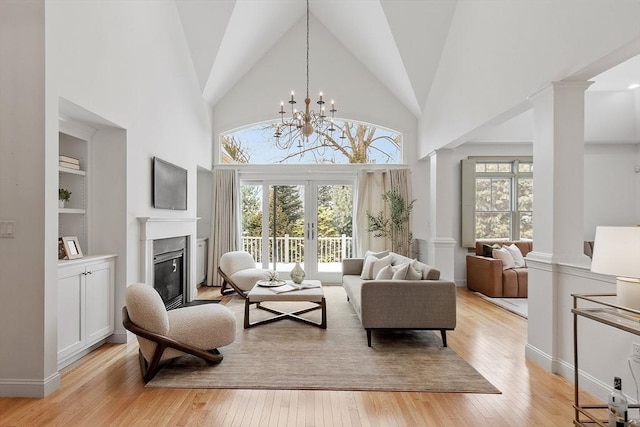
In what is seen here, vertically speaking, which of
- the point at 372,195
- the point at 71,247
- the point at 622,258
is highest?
the point at 372,195

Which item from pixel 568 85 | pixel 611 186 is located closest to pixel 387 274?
pixel 568 85

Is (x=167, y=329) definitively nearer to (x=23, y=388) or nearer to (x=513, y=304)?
(x=23, y=388)

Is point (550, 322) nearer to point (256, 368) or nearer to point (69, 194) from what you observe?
point (256, 368)

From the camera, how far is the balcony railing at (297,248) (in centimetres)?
712

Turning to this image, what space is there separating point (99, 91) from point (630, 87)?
7.66 metres

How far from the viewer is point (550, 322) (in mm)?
3094

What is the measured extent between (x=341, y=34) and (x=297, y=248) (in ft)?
12.8

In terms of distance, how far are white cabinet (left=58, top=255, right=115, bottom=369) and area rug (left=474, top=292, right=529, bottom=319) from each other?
4.84 m

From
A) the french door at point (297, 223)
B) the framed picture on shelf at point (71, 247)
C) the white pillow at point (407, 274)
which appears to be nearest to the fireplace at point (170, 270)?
the framed picture on shelf at point (71, 247)

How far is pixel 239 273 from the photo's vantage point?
5.71 meters

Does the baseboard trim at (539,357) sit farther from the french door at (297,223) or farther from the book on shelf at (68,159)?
the book on shelf at (68,159)

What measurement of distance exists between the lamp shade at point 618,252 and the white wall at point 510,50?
49.3 inches

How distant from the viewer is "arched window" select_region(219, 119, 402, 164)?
7090mm

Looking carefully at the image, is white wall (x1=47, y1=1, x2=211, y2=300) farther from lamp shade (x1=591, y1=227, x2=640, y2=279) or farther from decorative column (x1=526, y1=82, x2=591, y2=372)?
decorative column (x1=526, y1=82, x2=591, y2=372)
